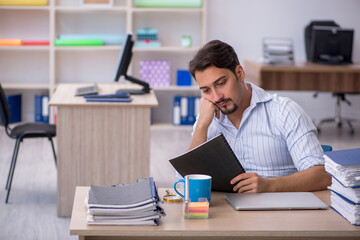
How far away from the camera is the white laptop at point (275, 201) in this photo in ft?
5.71

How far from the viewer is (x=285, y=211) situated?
1731 millimetres

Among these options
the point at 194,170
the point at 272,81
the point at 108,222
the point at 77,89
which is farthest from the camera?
the point at 272,81

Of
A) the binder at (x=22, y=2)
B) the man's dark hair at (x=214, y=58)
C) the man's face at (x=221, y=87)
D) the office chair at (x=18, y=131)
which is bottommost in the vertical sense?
the office chair at (x=18, y=131)

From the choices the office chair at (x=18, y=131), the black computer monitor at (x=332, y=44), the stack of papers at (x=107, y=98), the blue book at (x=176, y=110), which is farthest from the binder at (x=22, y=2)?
the black computer monitor at (x=332, y=44)

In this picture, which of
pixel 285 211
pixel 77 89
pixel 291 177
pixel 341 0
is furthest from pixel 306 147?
pixel 341 0

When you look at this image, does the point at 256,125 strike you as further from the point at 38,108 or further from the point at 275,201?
the point at 38,108

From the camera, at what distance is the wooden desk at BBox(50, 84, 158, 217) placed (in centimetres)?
357

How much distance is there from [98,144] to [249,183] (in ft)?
6.20

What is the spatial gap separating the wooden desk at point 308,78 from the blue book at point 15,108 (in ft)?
8.93

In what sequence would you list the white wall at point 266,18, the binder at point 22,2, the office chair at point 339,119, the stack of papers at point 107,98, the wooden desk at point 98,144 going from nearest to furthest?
the wooden desk at point 98,144 < the stack of papers at point 107,98 < the binder at point 22,2 < the office chair at point 339,119 < the white wall at point 266,18

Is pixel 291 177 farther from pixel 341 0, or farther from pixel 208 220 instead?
pixel 341 0

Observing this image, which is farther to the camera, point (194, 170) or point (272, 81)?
point (272, 81)

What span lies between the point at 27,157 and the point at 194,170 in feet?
11.5

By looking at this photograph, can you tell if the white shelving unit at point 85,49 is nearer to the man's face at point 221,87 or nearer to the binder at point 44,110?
the binder at point 44,110
